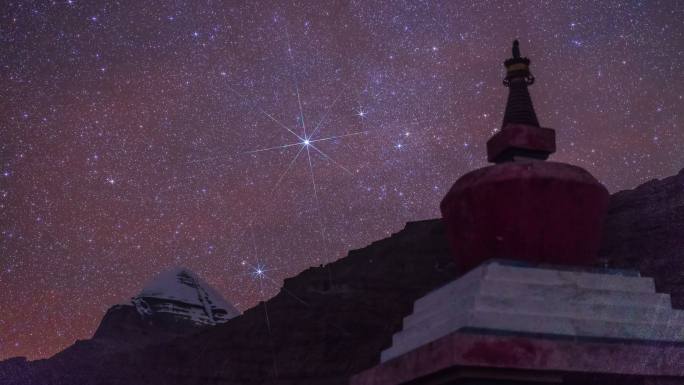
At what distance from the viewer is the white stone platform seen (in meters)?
7.54

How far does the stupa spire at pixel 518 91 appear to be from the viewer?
967 cm

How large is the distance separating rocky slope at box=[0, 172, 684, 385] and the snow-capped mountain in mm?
43505

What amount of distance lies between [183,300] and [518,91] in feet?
392

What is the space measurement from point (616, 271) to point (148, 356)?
6656 cm

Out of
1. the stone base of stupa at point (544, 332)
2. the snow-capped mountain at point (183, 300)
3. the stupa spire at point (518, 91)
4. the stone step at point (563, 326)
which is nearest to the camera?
the stone base of stupa at point (544, 332)

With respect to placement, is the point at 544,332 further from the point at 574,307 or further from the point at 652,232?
the point at 652,232

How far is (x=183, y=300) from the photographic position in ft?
406

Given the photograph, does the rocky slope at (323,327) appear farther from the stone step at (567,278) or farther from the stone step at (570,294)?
the stone step at (570,294)

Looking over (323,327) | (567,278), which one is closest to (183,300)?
(323,327)

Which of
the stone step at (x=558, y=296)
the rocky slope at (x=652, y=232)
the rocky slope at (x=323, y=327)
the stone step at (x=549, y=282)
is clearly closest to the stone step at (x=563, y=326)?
the stone step at (x=558, y=296)

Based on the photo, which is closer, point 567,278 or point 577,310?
point 577,310

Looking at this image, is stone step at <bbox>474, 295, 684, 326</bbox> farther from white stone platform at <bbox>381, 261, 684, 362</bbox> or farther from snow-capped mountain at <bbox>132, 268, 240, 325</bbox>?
snow-capped mountain at <bbox>132, 268, 240, 325</bbox>

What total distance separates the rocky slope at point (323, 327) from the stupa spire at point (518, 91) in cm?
3716

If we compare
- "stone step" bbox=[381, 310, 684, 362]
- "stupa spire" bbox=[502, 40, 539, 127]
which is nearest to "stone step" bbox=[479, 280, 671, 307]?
"stone step" bbox=[381, 310, 684, 362]
